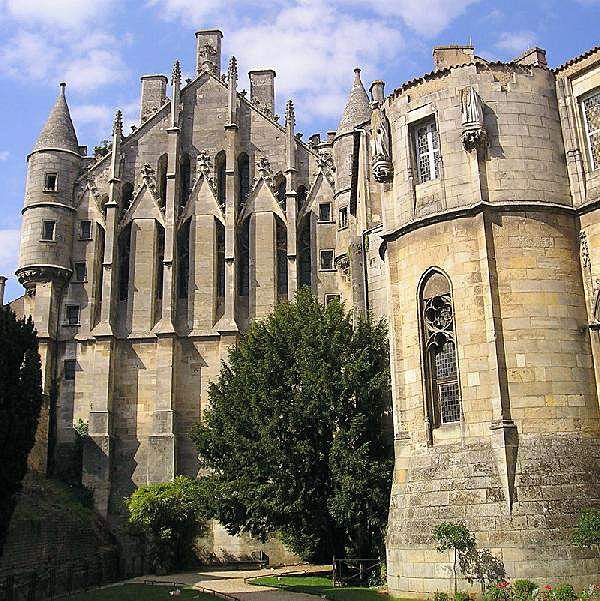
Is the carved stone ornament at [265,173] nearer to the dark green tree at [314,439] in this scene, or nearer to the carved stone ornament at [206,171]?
the carved stone ornament at [206,171]

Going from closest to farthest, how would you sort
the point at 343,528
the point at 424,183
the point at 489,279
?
the point at 489,279, the point at 424,183, the point at 343,528

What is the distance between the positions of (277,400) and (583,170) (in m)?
12.4

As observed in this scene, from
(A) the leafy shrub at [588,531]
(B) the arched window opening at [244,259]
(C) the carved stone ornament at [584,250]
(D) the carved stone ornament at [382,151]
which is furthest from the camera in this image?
(B) the arched window opening at [244,259]

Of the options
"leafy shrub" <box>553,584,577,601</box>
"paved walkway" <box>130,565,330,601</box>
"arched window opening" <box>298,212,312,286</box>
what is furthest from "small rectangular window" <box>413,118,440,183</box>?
"arched window opening" <box>298,212,312,286</box>

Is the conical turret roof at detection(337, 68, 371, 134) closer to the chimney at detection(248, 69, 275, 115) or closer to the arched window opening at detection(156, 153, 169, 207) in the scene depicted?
the chimney at detection(248, 69, 275, 115)

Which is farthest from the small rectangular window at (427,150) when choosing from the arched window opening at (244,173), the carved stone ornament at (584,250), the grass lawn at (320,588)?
the arched window opening at (244,173)

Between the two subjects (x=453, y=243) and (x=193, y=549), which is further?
(x=193, y=549)

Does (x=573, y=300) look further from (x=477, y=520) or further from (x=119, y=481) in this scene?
(x=119, y=481)

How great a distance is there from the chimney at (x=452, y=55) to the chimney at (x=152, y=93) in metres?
27.2

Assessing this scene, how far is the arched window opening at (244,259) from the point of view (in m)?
41.6

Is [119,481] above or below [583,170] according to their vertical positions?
below

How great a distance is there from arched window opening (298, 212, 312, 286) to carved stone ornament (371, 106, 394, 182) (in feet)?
64.4

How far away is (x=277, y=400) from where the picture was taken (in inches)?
1035

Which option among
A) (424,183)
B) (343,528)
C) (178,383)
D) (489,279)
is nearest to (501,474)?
(489,279)
